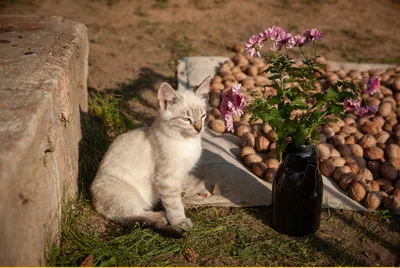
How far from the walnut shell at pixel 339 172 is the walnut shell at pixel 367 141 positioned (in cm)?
53

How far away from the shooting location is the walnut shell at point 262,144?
388 cm

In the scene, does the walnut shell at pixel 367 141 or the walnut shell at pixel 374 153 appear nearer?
the walnut shell at pixel 374 153

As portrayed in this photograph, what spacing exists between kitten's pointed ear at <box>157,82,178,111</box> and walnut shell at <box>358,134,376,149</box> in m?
2.06

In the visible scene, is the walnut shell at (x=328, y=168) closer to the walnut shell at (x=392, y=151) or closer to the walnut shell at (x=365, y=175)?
the walnut shell at (x=365, y=175)

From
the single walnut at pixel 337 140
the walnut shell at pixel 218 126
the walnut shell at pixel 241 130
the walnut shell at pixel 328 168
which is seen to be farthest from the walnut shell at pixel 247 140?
the single walnut at pixel 337 140

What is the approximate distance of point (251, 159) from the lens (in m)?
3.71

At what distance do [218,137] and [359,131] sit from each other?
1.48 metres

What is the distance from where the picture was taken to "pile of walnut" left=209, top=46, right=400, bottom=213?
3.42 m

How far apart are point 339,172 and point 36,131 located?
251 centimetres

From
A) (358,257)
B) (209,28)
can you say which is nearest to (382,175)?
(358,257)

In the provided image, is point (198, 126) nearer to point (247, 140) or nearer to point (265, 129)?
point (247, 140)

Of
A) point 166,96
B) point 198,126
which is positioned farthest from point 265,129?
point 166,96

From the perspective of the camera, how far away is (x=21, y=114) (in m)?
2.27

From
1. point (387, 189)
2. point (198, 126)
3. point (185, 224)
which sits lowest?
point (185, 224)
